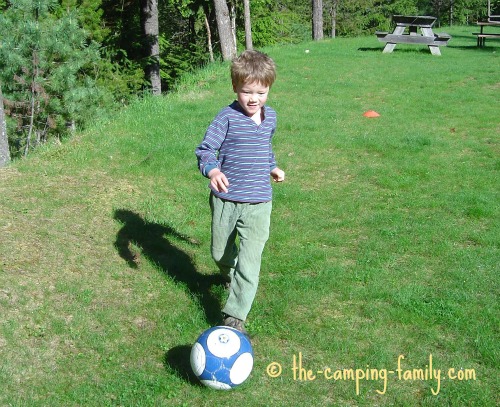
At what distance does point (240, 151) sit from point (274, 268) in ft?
5.15

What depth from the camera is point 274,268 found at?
5.46 metres

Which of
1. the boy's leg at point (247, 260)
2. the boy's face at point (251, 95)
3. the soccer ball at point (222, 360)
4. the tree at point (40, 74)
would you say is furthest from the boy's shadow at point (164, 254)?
the tree at point (40, 74)

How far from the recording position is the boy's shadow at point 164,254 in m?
4.93

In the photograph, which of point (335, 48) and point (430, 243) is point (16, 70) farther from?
point (335, 48)

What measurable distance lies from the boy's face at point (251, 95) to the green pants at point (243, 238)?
2.08 feet

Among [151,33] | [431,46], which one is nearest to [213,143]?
[151,33]

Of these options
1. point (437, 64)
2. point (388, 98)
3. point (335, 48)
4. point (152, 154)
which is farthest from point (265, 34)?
point (152, 154)

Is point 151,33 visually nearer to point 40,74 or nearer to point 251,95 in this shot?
point 40,74

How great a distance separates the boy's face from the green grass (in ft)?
5.04

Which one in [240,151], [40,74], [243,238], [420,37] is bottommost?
[243,238]

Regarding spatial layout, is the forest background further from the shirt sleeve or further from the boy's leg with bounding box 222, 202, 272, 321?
the boy's leg with bounding box 222, 202, 272, 321

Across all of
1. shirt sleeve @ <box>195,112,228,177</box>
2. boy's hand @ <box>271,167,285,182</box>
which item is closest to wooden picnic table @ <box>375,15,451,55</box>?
boy's hand @ <box>271,167,285,182</box>

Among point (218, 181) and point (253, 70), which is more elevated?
point (253, 70)

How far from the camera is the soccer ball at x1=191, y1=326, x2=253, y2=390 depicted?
368cm
